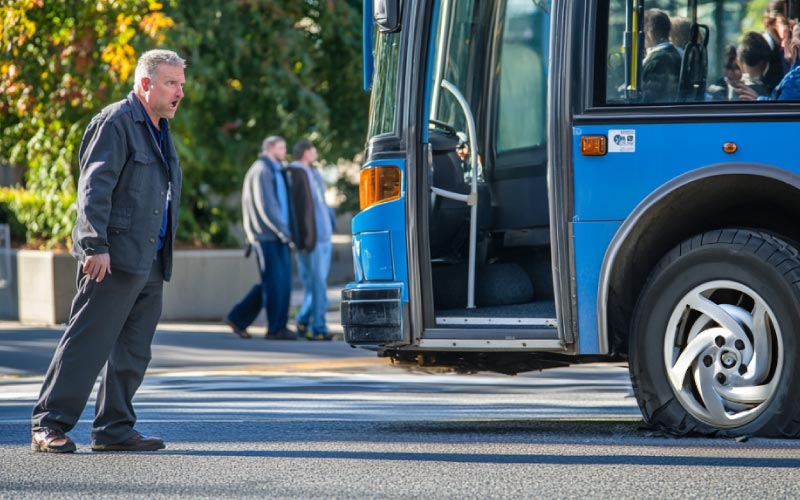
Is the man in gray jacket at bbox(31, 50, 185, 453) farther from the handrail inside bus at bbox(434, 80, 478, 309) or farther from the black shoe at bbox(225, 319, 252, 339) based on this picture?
the black shoe at bbox(225, 319, 252, 339)

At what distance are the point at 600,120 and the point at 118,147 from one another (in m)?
2.02

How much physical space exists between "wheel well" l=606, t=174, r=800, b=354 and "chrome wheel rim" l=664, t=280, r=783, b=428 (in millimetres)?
346

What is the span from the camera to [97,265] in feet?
21.0

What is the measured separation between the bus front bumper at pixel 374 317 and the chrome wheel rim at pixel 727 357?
1334 millimetres

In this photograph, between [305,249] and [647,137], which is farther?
[305,249]

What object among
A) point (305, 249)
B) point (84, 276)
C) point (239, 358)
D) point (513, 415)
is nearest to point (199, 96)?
point (305, 249)

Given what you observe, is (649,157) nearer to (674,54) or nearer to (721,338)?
(674,54)

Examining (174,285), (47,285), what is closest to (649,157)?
(174,285)

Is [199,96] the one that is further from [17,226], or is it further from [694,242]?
[694,242]

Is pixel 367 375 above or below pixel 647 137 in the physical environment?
below

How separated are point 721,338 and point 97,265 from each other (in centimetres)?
253

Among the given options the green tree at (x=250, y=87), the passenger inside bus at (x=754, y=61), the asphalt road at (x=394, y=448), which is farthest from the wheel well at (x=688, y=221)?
the green tree at (x=250, y=87)

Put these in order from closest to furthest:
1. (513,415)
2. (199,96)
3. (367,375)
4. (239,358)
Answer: (513,415), (367,375), (239,358), (199,96)

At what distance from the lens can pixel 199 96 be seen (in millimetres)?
15898
